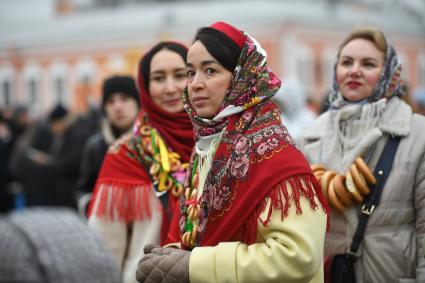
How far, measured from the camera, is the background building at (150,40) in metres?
35.9

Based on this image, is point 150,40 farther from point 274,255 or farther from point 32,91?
point 274,255

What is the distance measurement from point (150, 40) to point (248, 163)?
35292 mm

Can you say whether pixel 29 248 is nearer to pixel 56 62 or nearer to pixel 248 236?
pixel 248 236

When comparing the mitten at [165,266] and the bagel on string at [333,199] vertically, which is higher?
the bagel on string at [333,199]

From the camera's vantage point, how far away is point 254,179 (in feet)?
9.30

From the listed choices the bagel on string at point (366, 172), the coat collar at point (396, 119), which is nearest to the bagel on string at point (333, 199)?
the bagel on string at point (366, 172)

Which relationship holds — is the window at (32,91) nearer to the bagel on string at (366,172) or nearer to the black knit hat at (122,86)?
the black knit hat at (122,86)

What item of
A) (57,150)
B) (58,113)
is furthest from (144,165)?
(58,113)

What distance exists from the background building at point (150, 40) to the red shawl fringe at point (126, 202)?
30882mm

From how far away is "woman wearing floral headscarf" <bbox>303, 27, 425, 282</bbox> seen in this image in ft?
11.0

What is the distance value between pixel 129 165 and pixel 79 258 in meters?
2.15

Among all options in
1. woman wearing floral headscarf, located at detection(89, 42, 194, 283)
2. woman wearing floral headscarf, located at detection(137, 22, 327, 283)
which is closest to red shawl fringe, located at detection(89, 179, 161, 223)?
woman wearing floral headscarf, located at detection(89, 42, 194, 283)

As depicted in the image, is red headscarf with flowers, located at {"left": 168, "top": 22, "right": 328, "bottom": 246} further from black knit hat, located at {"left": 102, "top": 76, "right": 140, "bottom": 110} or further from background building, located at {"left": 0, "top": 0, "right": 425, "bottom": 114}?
background building, located at {"left": 0, "top": 0, "right": 425, "bottom": 114}

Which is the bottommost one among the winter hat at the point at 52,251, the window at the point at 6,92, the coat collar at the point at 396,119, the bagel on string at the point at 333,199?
the window at the point at 6,92
